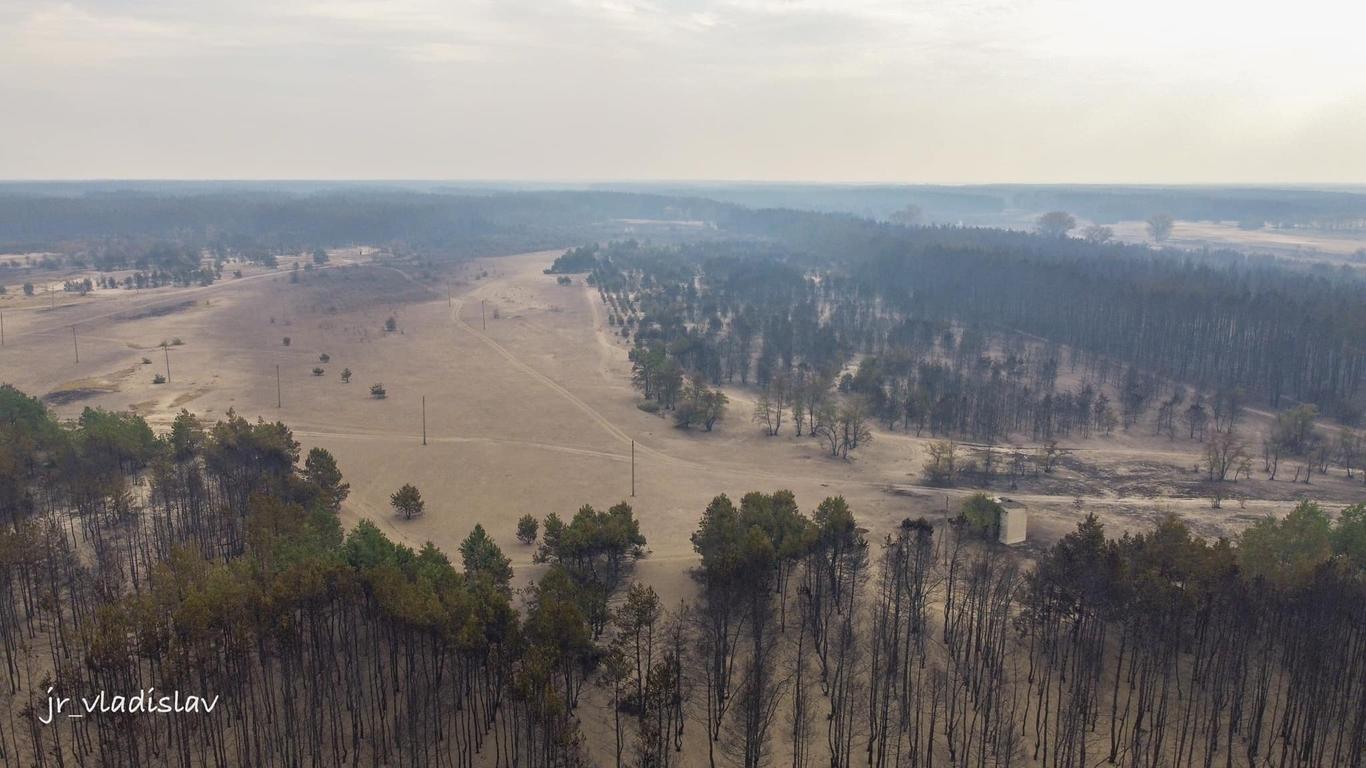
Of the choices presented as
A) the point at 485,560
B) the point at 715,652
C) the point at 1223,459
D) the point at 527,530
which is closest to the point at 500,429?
the point at 527,530

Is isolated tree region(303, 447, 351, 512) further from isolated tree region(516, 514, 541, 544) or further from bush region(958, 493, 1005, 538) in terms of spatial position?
bush region(958, 493, 1005, 538)

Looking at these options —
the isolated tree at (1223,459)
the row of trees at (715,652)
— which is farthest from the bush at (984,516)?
the isolated tree at (1223,459)

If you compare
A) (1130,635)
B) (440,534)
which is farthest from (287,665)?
(1130,635)

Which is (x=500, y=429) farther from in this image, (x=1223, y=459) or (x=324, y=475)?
(x=1223, y=459)

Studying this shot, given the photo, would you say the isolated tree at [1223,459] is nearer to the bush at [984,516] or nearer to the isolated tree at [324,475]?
the bush at [984,516]

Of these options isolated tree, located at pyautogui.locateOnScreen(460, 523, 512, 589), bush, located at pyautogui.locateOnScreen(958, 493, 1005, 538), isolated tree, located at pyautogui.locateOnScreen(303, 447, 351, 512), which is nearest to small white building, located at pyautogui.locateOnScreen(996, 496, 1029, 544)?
bush, located at pyautogui.locateOnScreen(958, 493, 1005, 538)

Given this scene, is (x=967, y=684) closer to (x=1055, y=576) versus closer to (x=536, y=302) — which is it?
(x=1055, y=576)
